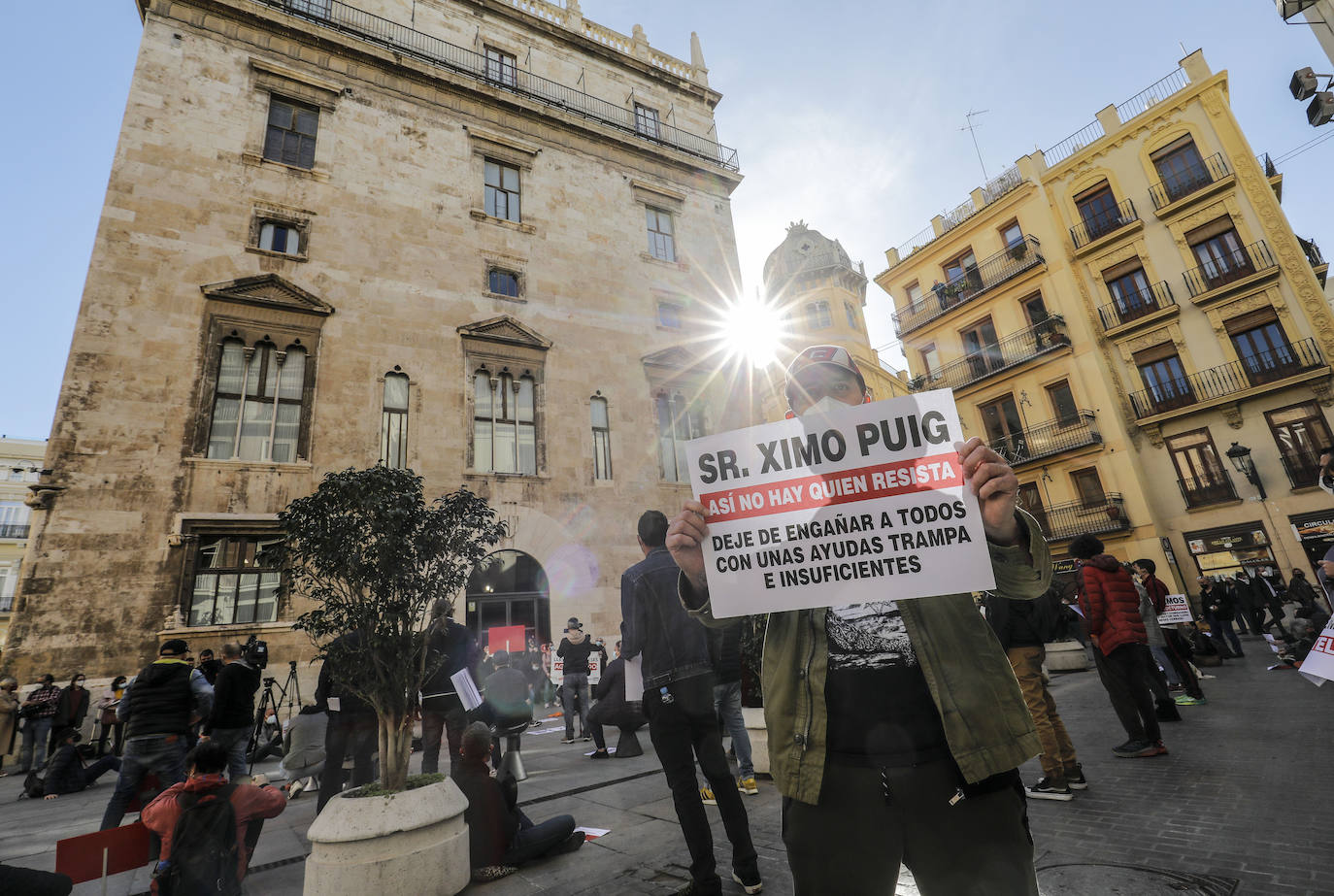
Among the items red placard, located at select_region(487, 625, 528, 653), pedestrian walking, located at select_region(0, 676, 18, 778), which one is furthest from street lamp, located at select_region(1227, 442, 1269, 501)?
pedestrian walking, located at select_region(0, 676, 18, 778)

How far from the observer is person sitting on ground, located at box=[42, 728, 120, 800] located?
8453 millimetres

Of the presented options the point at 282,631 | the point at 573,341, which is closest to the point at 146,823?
the point at 282,631

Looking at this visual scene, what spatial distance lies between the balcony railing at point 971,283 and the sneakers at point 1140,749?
2416 centimetres

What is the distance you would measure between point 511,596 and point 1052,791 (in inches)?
483

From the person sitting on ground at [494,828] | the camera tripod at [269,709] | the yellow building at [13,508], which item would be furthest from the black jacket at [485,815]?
the yellow building at [13,508]

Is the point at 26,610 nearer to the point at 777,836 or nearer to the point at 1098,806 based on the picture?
the point at 777,836

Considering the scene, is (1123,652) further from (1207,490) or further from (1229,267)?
(1229,267)

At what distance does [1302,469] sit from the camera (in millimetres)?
19094

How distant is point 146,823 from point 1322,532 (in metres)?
27.3

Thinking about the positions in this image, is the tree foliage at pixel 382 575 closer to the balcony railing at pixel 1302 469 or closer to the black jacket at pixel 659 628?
the black jacket at pixel 659 628

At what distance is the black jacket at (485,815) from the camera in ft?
13.9

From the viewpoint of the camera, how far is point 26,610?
404 inches

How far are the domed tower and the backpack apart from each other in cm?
3861

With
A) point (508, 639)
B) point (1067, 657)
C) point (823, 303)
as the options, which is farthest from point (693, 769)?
point (823, 303)
